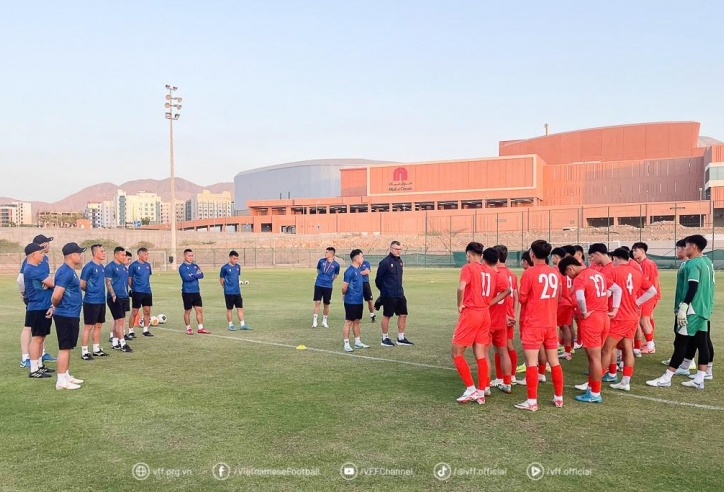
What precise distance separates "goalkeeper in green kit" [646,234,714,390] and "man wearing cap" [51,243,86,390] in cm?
900

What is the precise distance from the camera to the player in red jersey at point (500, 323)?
7.06 metres

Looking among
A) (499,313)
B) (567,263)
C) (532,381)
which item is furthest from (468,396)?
(567,263)


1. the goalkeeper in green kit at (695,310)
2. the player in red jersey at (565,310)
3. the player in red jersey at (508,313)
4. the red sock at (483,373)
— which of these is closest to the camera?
the red sock at (483,373)

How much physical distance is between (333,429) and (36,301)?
19.1 ft

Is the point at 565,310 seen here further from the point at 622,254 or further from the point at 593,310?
the point at 593,310

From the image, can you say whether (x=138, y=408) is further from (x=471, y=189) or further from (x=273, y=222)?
(x=273, y=222)

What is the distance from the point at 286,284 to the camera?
96.9 feet

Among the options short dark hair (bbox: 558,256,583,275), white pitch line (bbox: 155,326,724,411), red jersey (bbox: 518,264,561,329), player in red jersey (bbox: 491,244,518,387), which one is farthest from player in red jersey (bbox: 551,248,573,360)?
red jersey (bbox: 518,264,561,329)

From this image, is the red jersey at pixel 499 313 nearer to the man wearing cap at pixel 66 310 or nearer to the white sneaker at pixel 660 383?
the white sneaker at pixel 660 383

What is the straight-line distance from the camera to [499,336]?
746 centimetres

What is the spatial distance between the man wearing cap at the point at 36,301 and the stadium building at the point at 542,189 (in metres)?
66.3

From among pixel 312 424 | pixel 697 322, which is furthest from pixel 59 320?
pixel 697 322

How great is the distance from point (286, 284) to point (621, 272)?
2349 centimetres

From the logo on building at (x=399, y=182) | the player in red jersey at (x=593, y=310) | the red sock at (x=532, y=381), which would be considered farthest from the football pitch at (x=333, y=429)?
the logo on building at (x=399, y=182)
